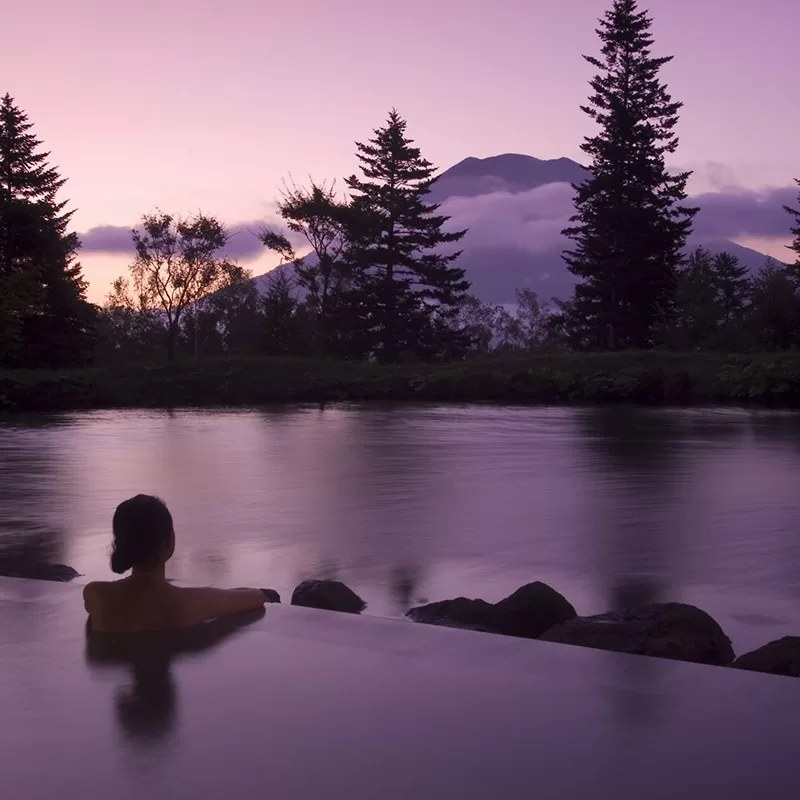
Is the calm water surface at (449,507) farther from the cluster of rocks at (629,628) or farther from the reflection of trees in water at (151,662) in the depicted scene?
the reflection of trees in water at (151,662)

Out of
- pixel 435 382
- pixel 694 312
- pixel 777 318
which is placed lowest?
pixel 435 382

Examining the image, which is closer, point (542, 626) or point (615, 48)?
point (542, 626)

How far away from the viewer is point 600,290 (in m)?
35.0

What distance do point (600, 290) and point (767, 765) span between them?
1314 inches

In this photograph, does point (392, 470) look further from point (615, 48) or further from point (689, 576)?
point (615, 48)

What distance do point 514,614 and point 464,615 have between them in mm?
225

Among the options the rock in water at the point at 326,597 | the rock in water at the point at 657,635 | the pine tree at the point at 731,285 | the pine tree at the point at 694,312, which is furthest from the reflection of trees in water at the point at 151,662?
the pine tree at the point at 731,285

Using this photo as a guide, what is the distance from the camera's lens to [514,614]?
14.6ft

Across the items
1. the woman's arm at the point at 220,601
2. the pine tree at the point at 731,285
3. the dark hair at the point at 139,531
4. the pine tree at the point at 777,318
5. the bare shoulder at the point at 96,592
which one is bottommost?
the woman's arm at the point at 220,601

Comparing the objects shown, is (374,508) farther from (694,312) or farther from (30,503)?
(694,312)

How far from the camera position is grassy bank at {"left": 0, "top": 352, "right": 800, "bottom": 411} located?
74.6 ft

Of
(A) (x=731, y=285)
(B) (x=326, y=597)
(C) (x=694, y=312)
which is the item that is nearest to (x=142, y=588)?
(B) (x=326, y=597)

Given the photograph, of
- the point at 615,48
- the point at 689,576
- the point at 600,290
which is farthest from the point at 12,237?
the point at 689,576

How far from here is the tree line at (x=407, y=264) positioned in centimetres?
3331
